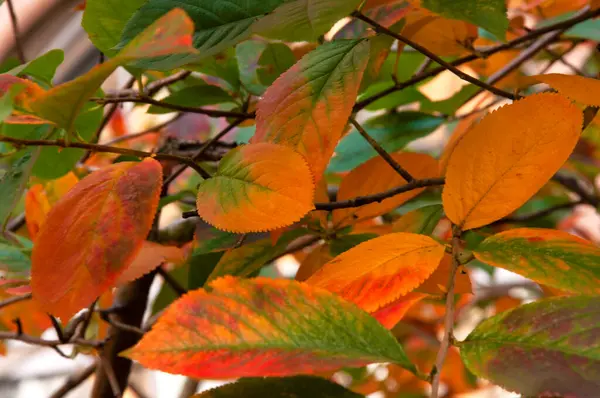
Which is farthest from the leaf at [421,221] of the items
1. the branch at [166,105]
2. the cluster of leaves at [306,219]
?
the branch at [166,105]

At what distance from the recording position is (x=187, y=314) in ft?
0.53

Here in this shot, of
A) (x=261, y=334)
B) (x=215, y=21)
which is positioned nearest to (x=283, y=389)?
(x=261, y=334)

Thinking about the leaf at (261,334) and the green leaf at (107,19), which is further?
the green leaf at (107,19)

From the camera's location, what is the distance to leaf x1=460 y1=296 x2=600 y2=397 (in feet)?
0.47

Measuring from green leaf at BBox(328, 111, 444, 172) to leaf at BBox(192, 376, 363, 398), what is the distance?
27 centimetres

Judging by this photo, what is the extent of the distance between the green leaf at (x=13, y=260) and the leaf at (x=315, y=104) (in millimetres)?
150

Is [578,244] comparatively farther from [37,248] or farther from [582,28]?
[582,28]

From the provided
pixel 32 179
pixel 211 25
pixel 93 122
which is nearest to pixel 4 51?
pixel 32 179

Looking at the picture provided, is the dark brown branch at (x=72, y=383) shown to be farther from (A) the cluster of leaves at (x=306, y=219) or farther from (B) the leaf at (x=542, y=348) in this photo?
(B) the leaf at (x=542, y=348)

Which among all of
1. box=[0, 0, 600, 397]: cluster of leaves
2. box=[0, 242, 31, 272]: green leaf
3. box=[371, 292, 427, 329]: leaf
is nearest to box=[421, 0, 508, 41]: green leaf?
box=[0, 0, 600, 397]: cluster of leaves

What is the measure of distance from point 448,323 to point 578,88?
3.8 inches

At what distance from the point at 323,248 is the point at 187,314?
14 cm

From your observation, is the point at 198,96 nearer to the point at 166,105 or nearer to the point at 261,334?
the point at 166,105

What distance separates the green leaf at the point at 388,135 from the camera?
431mm
